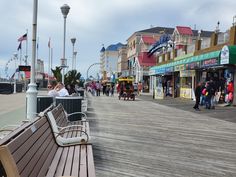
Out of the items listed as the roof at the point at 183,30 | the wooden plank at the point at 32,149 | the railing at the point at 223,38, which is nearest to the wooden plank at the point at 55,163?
the wooden plank at the point at 32,149

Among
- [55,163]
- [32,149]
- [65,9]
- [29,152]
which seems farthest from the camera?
[65,9]

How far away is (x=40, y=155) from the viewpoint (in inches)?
195

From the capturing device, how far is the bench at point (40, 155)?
355cm

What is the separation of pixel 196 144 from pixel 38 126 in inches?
232

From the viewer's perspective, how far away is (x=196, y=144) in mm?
10312

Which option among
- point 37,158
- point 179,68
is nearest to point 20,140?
point 37,158

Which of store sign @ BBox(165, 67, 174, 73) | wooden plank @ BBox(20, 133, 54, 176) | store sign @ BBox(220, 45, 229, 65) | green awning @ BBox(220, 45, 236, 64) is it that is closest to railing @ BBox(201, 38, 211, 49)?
store sign @ BBox(220, 45, 229, 65)

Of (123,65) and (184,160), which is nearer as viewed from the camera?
(184,160)

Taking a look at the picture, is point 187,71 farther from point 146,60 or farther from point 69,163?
point 146,60

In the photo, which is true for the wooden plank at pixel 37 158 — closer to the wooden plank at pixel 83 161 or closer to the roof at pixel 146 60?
the wooden plank at pixel 83 161

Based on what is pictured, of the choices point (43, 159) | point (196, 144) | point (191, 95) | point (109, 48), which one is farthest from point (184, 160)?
point (109, 48)

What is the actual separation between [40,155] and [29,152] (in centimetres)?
62

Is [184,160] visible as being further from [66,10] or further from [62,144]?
[66,10]

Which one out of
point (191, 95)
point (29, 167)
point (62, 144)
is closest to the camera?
point (29, 167)
